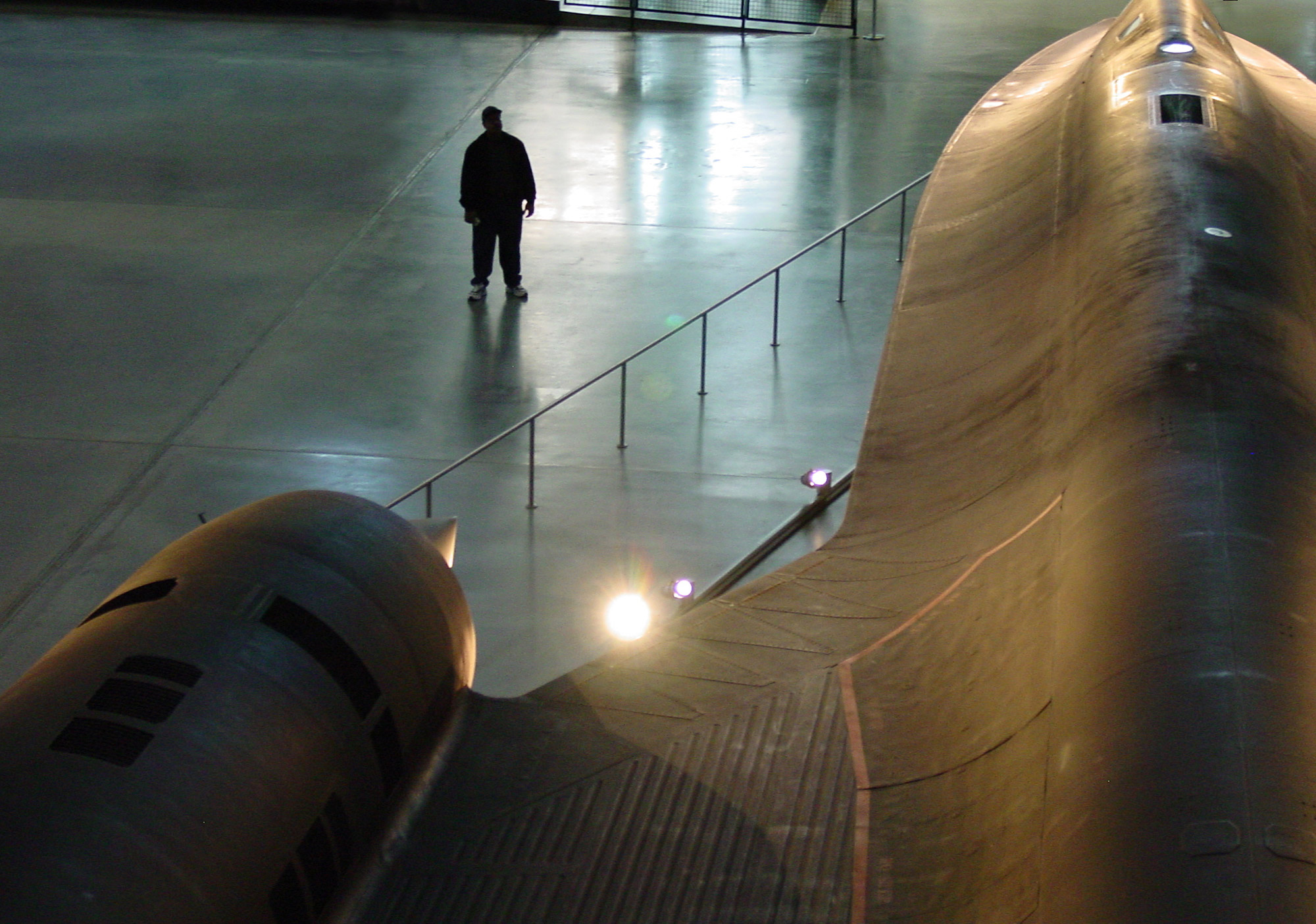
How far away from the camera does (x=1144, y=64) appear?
986 centimetres

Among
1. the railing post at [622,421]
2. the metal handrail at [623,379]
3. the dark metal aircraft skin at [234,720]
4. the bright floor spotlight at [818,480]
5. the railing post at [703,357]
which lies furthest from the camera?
the railing post at [703,357]

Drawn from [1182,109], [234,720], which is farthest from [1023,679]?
[1182,109]

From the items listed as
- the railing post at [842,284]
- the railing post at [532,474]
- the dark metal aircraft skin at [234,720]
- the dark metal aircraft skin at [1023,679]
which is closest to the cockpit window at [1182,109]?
the dark metal aircraft skin at [1023,679]

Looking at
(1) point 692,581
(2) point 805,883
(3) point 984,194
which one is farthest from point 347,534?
(3) point 984,194

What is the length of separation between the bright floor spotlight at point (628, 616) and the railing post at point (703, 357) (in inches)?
112

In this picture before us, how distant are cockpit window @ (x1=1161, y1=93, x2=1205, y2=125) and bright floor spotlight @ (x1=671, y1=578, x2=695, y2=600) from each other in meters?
4.07

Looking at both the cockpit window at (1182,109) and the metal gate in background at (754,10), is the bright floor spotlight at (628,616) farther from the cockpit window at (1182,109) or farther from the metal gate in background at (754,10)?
the metal gate in background at (754,10)

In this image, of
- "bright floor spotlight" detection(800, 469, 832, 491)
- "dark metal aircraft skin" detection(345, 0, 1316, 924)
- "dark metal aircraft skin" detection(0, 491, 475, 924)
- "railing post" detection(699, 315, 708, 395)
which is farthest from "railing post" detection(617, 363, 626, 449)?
"dark metal aircraft skin" detection(0, 491, 475, 924)

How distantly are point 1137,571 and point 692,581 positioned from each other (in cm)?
462

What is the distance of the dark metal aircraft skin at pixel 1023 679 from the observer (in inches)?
150

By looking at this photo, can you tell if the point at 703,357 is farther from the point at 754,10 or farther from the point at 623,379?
the point at 754,10

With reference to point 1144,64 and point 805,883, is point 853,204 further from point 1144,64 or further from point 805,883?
point 805,883

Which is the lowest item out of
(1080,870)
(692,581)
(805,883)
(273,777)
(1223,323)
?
(692,581)

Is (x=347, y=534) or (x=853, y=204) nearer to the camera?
(x=347, y=534)
